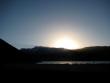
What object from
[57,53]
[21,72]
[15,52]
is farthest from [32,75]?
[57,53]

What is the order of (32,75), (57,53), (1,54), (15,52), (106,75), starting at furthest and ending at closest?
1. (57,53)
2. (15,52)
3. (1,54)
4. (32,75)
5. (106,75)

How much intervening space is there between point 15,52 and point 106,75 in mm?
10095

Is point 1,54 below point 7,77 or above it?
above

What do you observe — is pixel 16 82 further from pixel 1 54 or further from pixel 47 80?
pixel 1 54

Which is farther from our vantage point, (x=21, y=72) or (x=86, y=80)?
(x=21, y=72)

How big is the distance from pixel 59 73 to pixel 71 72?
60 cm

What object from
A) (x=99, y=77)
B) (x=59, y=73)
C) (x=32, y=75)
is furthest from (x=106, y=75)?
(x=32, y=75)

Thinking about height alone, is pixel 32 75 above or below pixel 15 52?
below

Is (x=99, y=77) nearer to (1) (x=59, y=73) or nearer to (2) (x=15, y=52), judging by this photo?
(1) (x=59, y=73)

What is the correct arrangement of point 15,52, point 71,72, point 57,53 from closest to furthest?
1. point 71,72
2. point 15,52
3. point 57,53

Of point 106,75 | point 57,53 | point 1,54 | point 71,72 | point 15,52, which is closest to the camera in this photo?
point 106,75

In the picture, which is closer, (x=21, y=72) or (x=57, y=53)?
(x=21, y=72)

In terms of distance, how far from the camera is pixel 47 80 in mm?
8445

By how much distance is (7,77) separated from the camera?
9.18 metres
